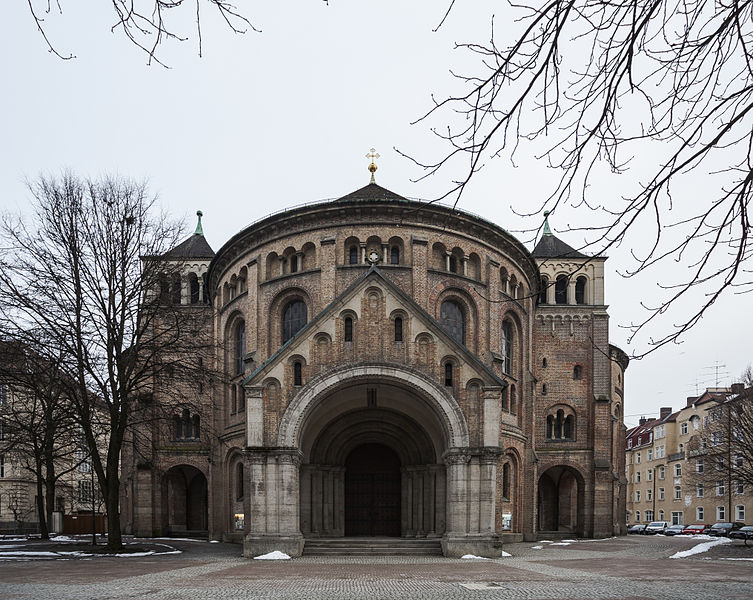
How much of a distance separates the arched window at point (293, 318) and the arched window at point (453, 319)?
6352 millimetres

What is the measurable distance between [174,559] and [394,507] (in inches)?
443

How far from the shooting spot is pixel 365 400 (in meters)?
30.4

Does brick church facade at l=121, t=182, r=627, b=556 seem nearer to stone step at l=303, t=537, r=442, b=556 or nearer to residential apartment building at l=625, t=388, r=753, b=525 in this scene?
stone step at l=303, t=537, r=442, b=556

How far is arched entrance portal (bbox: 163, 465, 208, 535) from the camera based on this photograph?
40.5m

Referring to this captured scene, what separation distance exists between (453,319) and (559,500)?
1566 centimetres

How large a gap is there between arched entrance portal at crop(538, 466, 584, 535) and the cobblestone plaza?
14.7 metres

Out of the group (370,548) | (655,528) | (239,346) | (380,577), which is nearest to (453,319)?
(239,346)

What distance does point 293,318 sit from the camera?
115 ft

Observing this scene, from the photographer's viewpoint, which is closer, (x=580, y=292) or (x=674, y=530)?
(x=580, y=292)

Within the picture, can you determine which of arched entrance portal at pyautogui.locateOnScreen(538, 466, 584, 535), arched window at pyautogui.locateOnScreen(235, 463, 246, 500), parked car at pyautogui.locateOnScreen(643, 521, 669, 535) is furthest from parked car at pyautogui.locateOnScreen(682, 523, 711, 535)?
arched window at pyautogui.locateOnScreen(235, 463, 246, 500)

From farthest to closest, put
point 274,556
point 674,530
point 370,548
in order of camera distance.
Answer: point 674,530
point 370,548
point 274,556

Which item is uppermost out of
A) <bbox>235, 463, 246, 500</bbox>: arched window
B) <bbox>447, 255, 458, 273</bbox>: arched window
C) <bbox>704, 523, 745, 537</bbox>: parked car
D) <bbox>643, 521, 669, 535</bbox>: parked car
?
<bbox>447, 255, 458, 273</bbox>: arched window

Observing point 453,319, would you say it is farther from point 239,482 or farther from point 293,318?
point 239,482

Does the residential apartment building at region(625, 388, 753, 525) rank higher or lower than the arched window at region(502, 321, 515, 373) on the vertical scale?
lower
